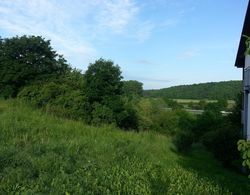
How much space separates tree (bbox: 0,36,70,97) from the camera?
29.4 meters

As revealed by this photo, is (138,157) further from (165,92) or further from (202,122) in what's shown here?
(165,92)

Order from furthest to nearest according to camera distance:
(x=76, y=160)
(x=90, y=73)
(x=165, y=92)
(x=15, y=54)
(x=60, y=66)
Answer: (x=165, y=92) < (x=60, y=66) < (x=15, y=54) < (x=90, y=73) < (x=76, y=160)

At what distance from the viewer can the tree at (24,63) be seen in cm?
2939

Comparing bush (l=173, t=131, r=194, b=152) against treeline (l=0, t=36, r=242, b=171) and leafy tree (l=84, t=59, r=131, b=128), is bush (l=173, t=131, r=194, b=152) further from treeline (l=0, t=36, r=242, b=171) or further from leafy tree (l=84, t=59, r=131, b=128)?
leafy tree (l=84, t=59, r=131, b=128)

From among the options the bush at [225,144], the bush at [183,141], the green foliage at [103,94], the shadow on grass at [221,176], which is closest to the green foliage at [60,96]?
the green foliage at [103,94]

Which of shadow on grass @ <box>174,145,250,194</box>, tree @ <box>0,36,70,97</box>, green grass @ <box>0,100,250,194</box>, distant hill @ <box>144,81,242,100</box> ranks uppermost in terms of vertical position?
tree @ <box>0,36,70,97</box>

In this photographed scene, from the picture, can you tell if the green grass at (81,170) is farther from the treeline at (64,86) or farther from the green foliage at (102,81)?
the green foliage at (102,81)

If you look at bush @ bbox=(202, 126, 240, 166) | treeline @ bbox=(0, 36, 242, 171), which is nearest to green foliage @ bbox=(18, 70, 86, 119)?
treeline @ bbox=(0, 36, 242, 171)

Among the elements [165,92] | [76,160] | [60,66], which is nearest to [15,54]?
[60,66]

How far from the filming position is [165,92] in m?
96.5

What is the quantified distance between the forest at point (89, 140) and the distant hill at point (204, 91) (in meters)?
24.2

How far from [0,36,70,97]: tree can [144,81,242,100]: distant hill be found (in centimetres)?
3583

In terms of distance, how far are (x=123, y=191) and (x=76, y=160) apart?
10.2ft

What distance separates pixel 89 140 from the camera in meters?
16.2
